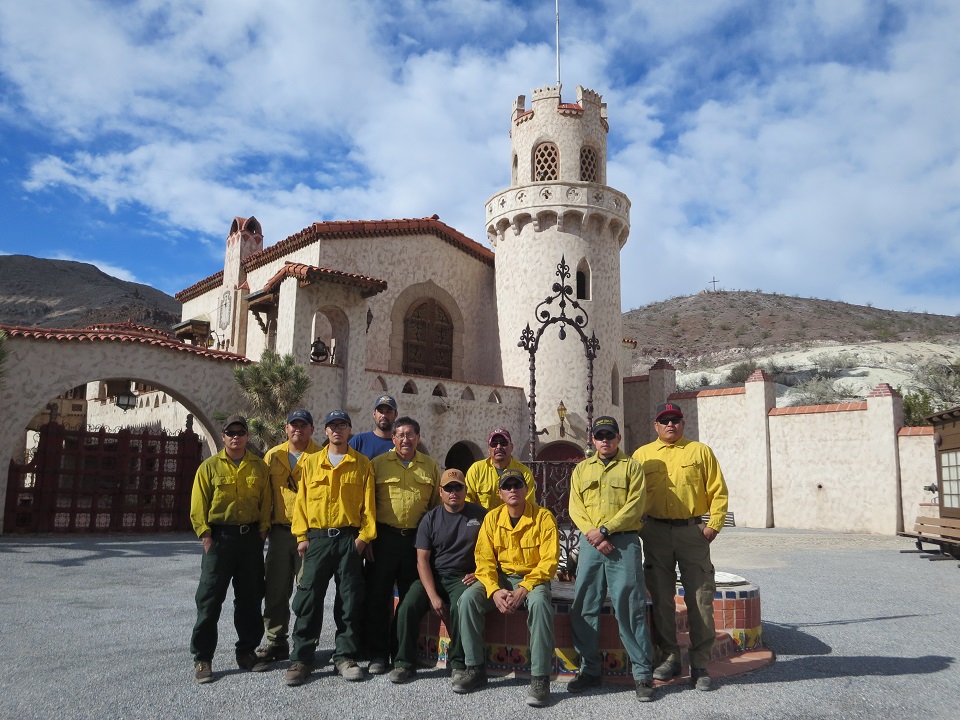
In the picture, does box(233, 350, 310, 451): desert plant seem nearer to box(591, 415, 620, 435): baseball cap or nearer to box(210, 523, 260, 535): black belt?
box(210, 523, 260, 535): black belt

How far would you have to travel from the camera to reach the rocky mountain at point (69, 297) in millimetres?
44031

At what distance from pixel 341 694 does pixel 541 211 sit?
17.6m

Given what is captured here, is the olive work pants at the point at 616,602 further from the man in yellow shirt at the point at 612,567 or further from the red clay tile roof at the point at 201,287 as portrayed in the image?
the red clay tile roof at the point at 201,287

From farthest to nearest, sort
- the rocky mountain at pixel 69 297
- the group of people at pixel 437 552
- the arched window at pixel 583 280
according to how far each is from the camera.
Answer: the rocky mountain at pixel 69 297 → the arched window at pixel 583 280 → the group of people at pixel 437 552

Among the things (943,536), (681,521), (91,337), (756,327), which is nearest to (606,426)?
(681,521)

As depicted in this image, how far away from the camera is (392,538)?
5.64 metres

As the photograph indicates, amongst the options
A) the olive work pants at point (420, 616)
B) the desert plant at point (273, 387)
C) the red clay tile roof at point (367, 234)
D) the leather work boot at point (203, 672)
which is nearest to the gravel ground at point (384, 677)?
the leather work boot at point (203, 672)

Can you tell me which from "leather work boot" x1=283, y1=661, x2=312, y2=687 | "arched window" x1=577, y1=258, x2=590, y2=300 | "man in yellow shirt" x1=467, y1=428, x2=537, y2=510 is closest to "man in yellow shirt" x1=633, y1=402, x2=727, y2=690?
"man in yellow shirt" x1=467, y1=428, x2=537, y2=510

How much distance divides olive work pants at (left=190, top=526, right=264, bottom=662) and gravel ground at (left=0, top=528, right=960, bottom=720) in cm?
30

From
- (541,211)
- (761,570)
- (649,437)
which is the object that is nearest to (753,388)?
(649,437)

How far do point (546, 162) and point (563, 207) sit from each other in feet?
5.98

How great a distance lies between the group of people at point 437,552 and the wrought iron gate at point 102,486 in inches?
420

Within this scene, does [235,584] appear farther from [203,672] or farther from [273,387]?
[273,387]

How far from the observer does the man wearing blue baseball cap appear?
20.2 ft
